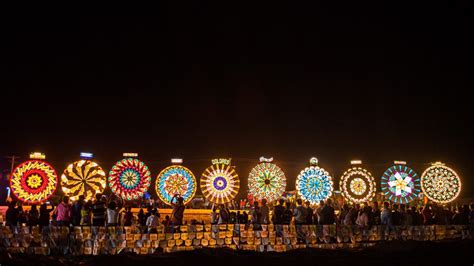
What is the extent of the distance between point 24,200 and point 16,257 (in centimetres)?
2222

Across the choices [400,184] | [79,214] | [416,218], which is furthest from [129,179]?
[400,184]

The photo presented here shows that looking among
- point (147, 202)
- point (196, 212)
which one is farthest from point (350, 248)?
point (147, 202)

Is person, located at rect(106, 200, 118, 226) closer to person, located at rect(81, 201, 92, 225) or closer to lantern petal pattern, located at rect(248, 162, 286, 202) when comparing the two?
person, located at rect(81, 201, 92, 225)

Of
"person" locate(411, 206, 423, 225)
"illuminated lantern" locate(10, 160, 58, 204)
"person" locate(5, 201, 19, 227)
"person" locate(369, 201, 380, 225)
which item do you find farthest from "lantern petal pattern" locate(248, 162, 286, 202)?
"person" locate(5, 201, 19, 227)

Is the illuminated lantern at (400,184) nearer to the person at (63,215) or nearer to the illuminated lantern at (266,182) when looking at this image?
the illuminated lantern at (266,182)

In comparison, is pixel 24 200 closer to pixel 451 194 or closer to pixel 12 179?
pixel 12 179

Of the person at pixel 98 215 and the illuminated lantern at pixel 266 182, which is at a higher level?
the illuminated lantern at pixel 266 182

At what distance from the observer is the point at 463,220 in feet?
72.2

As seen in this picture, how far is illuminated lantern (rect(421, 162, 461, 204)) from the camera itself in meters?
39.3

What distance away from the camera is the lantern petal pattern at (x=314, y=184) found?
38.2 m

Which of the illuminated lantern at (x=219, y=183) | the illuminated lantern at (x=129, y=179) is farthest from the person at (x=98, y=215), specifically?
the illuminated lantern at (x=219, y=183)

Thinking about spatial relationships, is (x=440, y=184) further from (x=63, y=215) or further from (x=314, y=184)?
(x=63, y=215)

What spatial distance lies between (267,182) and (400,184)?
40.1 feet

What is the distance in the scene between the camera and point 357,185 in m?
39.4
